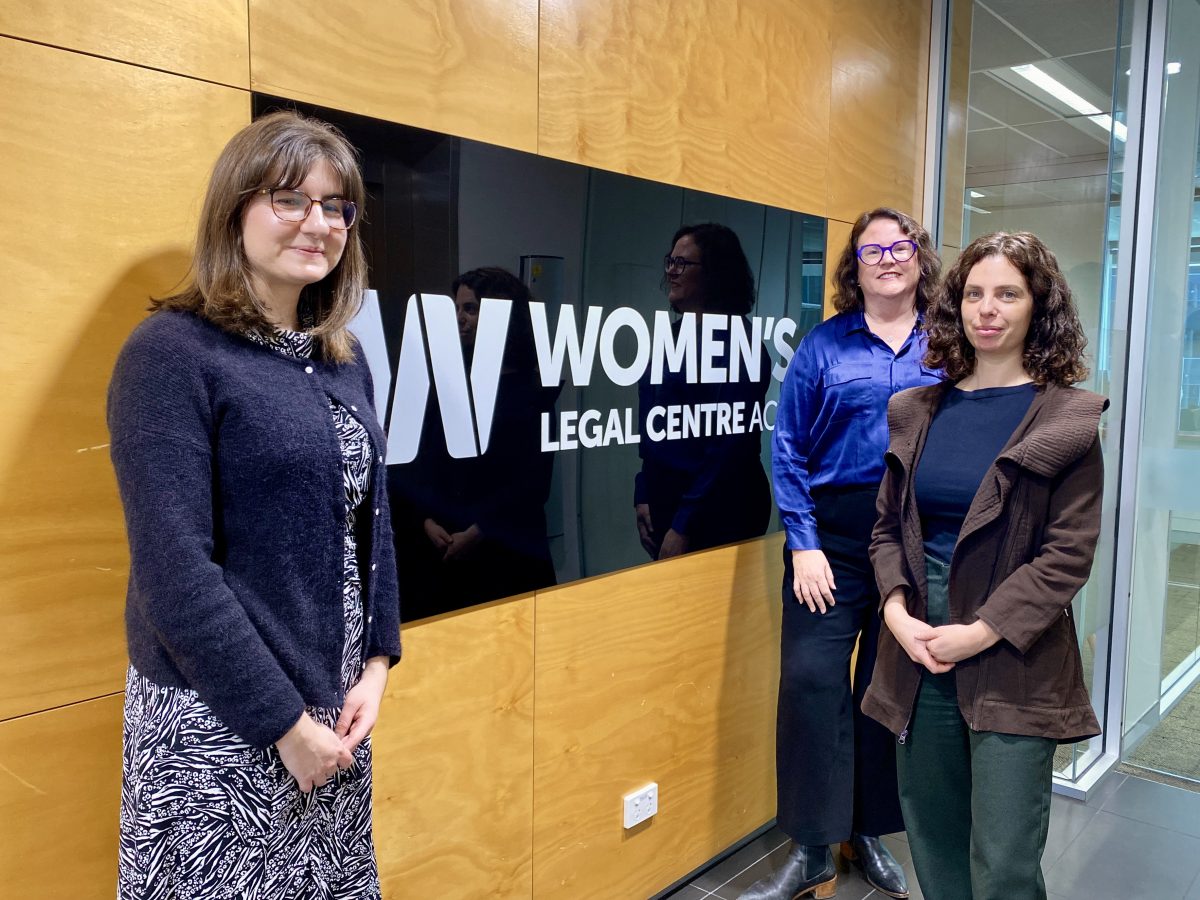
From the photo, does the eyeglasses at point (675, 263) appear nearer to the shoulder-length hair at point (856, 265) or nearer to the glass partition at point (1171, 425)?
the shoulder-length hair at point (856, 265)

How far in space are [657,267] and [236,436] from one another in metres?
1.38

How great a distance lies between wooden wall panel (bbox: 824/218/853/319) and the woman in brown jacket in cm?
106

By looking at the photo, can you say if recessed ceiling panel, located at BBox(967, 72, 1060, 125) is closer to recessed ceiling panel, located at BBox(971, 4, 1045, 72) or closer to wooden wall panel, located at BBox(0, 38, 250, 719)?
recessed ceiling panel, located at BBox(971, 4, 1045, 72)

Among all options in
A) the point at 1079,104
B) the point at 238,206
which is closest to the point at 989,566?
the point at 238,206

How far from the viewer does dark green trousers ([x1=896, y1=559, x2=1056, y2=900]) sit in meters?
1.69

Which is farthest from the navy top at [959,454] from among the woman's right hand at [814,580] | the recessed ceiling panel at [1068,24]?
the recessed ceiling panel at [1068,24]

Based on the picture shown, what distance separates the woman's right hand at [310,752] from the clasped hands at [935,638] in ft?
3.72

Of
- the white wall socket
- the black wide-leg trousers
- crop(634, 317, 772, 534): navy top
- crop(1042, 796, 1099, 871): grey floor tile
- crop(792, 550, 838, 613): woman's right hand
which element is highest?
crop(634, 317, 772, 534): navy top

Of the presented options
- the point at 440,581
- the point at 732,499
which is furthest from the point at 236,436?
the point at 732,499

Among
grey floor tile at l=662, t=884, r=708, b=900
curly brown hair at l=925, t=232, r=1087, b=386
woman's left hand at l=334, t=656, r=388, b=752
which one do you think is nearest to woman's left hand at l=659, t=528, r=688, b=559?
curly brown hair at l=925, t=232, r=1087, b=386

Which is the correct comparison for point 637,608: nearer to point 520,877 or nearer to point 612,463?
point 612,463

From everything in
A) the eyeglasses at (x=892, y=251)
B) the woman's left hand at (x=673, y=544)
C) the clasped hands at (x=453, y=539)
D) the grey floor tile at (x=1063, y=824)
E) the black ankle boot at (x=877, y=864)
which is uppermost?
the eyeglasses at (x=892, y=251)

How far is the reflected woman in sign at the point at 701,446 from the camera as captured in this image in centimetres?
235

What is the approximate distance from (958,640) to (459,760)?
107 centimetres
